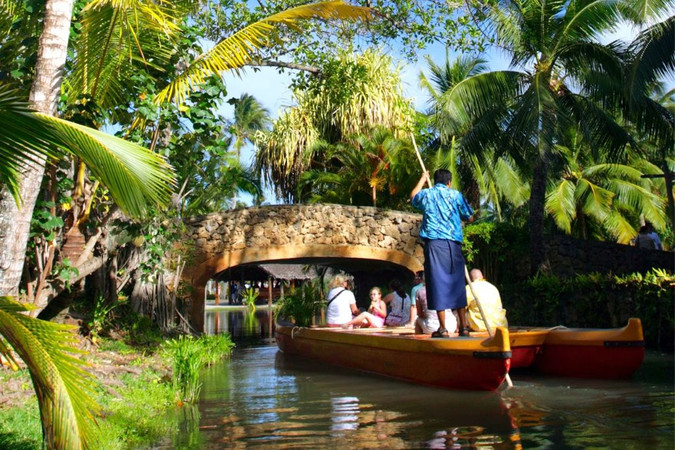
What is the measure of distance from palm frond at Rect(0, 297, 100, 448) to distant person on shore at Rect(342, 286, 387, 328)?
316 inches

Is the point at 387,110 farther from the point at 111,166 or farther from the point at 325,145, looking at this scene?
the point at 111,166

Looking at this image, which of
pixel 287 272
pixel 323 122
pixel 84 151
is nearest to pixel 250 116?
pixel 287 272

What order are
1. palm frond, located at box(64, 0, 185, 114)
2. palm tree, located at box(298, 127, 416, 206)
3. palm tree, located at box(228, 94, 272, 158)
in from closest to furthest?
palm frond, located at box(64, 0, 185, 114)
palm tree, located at box(298, 127, 416, 206)
palm tree, located at box(228, 94, 272, 158)

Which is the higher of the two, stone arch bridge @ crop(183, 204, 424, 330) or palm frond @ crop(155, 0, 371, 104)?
palm frond @ crop(155, 0, 371, 104)

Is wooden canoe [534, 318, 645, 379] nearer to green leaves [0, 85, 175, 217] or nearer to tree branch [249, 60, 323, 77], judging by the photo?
green leaves [0, 85, 175, 217]

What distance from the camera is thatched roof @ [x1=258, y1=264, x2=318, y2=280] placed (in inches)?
1331

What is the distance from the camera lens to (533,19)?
1513 cm

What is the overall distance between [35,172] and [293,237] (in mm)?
11262

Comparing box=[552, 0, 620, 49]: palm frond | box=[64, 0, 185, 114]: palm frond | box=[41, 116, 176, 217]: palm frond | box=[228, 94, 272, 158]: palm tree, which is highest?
box=[228, 94, 272, 158]: palm tree

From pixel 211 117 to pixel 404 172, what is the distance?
38.2ft

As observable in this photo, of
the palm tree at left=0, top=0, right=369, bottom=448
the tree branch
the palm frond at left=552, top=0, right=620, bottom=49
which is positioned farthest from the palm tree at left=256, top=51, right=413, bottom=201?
the palm tree at left=0, top=0, right=369, bottom=448

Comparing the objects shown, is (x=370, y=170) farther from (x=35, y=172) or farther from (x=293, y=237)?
(x=35, y=172)

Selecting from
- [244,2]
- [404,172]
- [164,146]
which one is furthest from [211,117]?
[404,172]

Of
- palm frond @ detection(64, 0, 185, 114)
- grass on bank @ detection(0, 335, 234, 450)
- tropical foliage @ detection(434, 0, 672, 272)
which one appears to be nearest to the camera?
grass on bank @ detection(0, 335, 234, 450)
